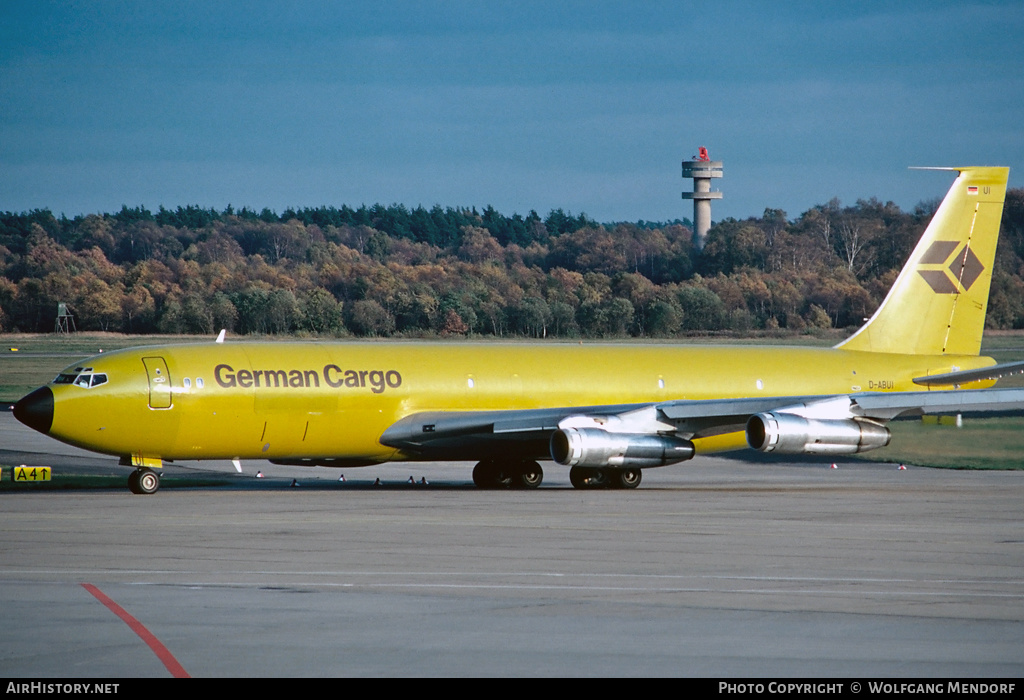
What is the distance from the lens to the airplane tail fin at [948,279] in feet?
137

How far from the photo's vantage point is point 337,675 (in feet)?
41.6

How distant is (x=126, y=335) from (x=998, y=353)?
5018cm

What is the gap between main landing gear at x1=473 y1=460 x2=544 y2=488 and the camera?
1499 inches

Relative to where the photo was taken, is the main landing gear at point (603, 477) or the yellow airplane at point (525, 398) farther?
the main landing gear at point (603, 477)

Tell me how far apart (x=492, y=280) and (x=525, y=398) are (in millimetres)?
46443

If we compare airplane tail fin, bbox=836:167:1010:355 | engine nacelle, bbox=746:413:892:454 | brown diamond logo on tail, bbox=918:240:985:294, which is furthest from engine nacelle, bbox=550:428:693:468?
brown diamond logo on tail, bbox=918:240:985:294

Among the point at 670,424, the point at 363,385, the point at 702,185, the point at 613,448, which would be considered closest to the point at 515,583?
the point at 613,448

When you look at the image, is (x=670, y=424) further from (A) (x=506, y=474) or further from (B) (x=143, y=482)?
(B) (x=143, y=482)

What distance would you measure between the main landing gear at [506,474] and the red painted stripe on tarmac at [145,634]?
2029cm

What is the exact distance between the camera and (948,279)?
41906mm

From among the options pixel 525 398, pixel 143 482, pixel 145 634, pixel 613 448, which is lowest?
pixel 143 482

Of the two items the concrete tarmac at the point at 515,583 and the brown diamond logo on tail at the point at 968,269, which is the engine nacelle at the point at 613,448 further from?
the brown diamond logo on tail at the point at 968,269

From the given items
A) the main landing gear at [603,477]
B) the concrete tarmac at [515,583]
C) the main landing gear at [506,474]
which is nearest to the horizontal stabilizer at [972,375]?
the concrete tarmac at [515,583]

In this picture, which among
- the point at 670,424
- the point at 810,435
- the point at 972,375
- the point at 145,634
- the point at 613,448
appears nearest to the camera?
the point at 145,634
